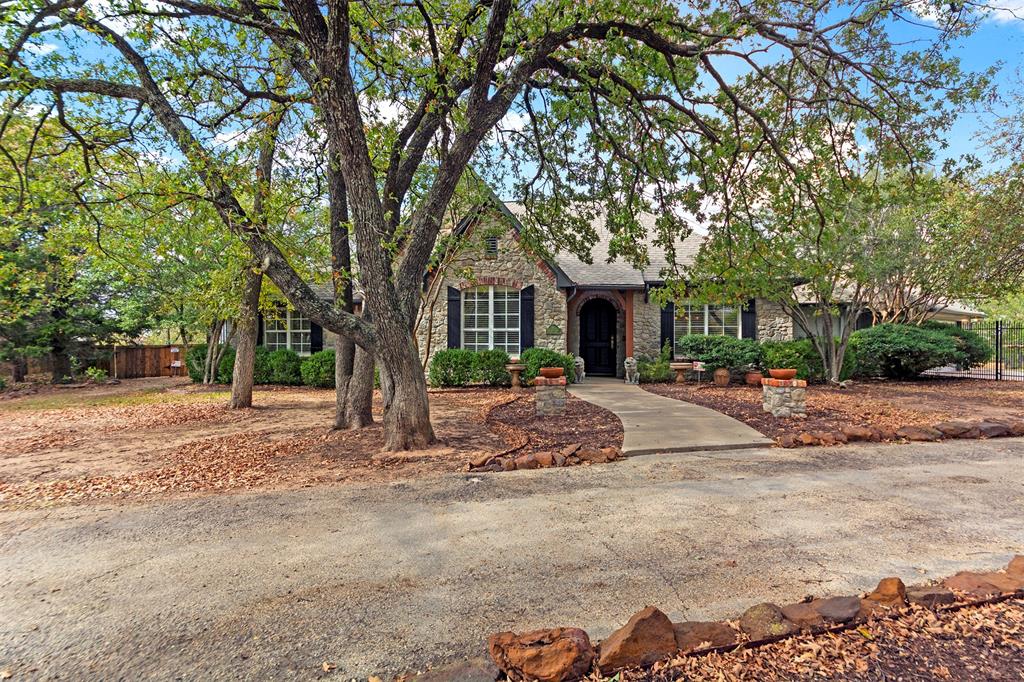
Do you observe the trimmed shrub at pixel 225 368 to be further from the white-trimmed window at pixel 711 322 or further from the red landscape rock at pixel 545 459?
the white-trimmed window at pixel 711 322

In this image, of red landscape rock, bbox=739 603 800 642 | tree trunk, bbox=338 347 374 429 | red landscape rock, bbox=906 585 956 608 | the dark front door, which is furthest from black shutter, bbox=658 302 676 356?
red landscape rock, bbox=739 603 800 642

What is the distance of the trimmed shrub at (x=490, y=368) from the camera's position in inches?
546

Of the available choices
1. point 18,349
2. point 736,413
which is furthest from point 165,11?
point 18,349

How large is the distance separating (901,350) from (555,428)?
40.9 ft

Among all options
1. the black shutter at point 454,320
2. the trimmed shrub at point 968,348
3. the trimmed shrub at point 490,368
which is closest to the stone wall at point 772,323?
the trimmed shrub at point 968,348

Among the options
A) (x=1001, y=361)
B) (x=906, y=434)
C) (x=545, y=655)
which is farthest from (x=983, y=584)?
(x=1001, y=361)

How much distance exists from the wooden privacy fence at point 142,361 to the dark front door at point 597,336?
589 inches

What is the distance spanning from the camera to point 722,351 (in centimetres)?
1462

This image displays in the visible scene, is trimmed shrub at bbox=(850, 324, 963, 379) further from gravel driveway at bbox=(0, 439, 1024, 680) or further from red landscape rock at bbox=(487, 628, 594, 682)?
red landscape rock at bbox=(487, 628, 594, 682)

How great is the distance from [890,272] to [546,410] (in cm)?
1127

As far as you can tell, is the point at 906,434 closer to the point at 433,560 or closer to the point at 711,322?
the point at 433,560

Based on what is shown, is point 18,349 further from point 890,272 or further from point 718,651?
point 890,272

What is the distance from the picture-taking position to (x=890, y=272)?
13.7 m

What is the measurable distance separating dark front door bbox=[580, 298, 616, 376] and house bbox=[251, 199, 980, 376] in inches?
1.4
